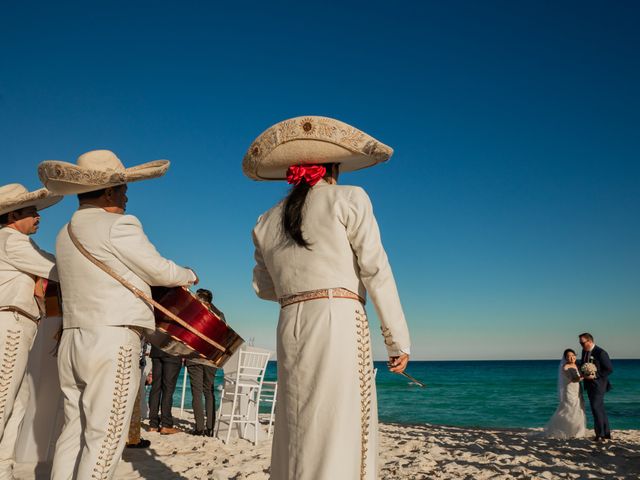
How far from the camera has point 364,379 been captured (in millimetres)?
A: 2318

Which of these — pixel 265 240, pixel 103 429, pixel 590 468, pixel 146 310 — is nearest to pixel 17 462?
pixel 103 429

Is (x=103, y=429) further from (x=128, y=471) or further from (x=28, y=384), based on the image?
(x=128, y=471)

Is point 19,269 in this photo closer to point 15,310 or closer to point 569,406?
point 15,310

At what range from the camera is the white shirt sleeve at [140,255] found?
294 cm

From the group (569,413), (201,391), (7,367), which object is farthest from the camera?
(569,413)

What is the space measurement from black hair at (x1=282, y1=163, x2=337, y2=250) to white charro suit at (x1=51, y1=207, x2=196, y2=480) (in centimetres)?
93

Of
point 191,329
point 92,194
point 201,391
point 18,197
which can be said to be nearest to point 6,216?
point 18,197

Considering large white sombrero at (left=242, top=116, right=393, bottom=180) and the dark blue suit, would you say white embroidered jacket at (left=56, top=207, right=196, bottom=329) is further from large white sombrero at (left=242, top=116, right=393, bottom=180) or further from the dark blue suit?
the dark blue suit

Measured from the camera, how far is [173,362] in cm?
782

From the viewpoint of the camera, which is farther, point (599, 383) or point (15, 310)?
point (599, 383)

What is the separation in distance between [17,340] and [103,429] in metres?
1.45

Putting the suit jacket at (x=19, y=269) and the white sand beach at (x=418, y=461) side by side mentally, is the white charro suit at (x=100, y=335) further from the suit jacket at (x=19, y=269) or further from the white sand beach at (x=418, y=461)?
the white sand beach at (x=418, y=461)

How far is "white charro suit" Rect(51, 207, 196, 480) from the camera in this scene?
2.76 meters

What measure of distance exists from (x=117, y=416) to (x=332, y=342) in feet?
4.56
